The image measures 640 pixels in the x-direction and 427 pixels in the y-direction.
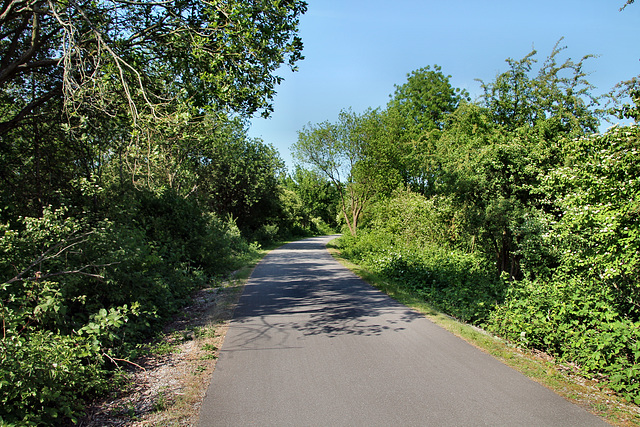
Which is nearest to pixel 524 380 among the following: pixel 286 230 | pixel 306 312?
pixel 306 312

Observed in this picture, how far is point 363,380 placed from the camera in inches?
190

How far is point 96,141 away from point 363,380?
25.2ft

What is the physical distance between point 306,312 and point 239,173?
2329cm

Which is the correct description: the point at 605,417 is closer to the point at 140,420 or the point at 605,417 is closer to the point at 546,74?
the point at 140,420

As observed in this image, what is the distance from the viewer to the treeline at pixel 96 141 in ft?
15.5

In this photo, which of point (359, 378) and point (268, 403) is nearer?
point (268, 403)

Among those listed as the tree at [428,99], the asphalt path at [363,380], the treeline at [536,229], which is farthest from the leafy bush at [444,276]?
the tree at [428,99]

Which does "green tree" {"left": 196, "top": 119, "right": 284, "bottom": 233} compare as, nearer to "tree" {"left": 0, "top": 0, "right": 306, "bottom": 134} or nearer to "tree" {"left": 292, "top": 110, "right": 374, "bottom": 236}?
"tree" {"left": 292, "top": 110, "right": 374, "bottom": 236}

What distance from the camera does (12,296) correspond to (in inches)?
172

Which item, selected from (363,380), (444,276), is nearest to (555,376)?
(363,380)

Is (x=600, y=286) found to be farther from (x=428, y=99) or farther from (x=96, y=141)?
(x=428, y=99)

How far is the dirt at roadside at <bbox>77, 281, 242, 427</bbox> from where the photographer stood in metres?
3.95

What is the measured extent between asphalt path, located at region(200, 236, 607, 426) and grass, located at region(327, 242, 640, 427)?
19 cm

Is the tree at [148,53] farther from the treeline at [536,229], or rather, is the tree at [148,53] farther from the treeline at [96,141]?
the treeline at [536,229]
